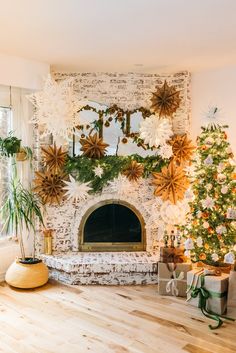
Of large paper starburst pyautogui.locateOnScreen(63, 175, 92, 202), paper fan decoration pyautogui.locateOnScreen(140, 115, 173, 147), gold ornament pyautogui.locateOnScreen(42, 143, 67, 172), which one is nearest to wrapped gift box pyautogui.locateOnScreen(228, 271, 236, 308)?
paper fan decoration pyautogui.locateOnScreen(140, 115, 173, 147)

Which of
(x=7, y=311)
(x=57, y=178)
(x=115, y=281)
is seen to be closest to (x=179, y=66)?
(x=57, y=178)

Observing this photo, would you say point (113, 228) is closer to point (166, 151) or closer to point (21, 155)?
point (166, 151)

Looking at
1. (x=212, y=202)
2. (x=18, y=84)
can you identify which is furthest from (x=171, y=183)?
(x=18, y=84)

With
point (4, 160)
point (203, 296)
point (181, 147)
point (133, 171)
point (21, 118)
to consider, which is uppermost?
point (21, 118)

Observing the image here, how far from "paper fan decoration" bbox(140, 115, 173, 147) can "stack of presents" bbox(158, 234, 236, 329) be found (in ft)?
3.76

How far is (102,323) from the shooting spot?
2982 millimetres

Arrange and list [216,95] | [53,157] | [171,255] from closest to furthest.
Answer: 1. [171,255]
2. [53,157]
3. [216,95]

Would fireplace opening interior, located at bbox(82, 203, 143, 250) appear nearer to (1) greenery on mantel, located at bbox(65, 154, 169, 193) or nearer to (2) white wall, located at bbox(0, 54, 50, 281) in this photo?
(1) greenery on mantel, located at bbox(65, 154, 169, 193)

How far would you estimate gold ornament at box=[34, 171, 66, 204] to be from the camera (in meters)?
4.04

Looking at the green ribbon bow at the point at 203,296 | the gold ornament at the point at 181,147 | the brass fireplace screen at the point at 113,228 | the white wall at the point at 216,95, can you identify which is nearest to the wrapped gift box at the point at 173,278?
the green ribbon bow at the point at 203,296

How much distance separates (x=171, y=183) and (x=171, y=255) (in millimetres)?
893

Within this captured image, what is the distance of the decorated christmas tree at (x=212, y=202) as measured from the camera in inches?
138

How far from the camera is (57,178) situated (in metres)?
4.10

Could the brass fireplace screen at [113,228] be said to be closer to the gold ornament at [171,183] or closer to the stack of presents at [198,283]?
the gold ornament at [171,183]
